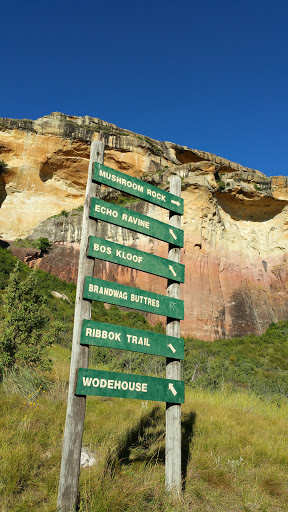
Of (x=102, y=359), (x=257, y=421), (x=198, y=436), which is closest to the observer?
(x=198, y=436)

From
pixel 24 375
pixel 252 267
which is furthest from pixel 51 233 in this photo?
pixel 24 375

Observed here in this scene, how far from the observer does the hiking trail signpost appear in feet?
10.8

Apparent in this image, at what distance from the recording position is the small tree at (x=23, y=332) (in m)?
7.05

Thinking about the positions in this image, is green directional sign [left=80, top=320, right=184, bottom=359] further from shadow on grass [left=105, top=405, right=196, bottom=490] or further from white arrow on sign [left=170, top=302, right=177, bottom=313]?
shadow on grass [left=105, top=405, right=196, bottom=490]

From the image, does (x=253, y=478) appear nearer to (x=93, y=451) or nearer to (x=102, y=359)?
(x=93, y=451)

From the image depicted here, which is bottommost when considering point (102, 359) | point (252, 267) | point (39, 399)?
point (39, 399)

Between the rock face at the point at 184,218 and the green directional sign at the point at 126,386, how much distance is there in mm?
21272

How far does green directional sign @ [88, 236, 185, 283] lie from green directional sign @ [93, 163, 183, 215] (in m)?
0.73

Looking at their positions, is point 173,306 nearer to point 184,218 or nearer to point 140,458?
point 140,458

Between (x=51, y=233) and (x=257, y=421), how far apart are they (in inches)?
→ 1074

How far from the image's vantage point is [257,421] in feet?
21.1

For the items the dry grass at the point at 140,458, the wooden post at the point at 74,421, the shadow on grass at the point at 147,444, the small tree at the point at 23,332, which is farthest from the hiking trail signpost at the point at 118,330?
the small tree at the point at 23,332

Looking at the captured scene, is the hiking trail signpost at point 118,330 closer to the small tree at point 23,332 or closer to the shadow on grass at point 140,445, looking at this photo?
the shadow on grass at point 140,445

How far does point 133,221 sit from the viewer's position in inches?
173
